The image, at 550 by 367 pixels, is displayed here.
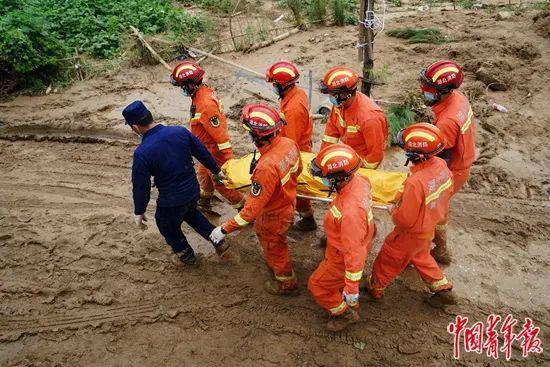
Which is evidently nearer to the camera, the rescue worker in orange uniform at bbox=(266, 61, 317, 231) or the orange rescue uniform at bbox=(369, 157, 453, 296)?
the orange rescue uniform at bbox=(369, 157, 453, 296)

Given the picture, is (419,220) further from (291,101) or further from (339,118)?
(291,101)

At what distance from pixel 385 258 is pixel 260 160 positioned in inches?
63.8

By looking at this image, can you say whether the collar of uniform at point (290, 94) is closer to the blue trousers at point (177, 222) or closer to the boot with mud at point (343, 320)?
the blue trousers at point (177, 222)

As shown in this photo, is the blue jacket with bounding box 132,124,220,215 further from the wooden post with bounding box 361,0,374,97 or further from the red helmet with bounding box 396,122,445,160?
the wooden post with bounding box 361,0,374,97

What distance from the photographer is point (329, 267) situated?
379cm

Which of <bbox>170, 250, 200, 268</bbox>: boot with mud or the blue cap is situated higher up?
the blue cap

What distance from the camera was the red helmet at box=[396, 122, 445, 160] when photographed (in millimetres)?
3504

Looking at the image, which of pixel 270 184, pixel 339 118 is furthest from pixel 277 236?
pixel 339 118

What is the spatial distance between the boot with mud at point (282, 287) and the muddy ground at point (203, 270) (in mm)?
103

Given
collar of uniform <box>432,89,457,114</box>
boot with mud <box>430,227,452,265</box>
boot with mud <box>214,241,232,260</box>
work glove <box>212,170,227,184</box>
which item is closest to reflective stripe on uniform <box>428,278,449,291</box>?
boot with mud <box>430,227,452,265</box>

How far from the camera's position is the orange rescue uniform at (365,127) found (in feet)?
14.3

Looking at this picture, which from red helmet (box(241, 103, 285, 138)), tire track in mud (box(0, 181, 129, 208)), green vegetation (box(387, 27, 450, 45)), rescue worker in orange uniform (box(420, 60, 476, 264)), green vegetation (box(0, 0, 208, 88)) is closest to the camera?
red helmet (box(241, 103, 285, 138))

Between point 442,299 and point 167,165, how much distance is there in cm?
321

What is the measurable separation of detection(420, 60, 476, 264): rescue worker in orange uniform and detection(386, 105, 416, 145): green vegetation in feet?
7.84
